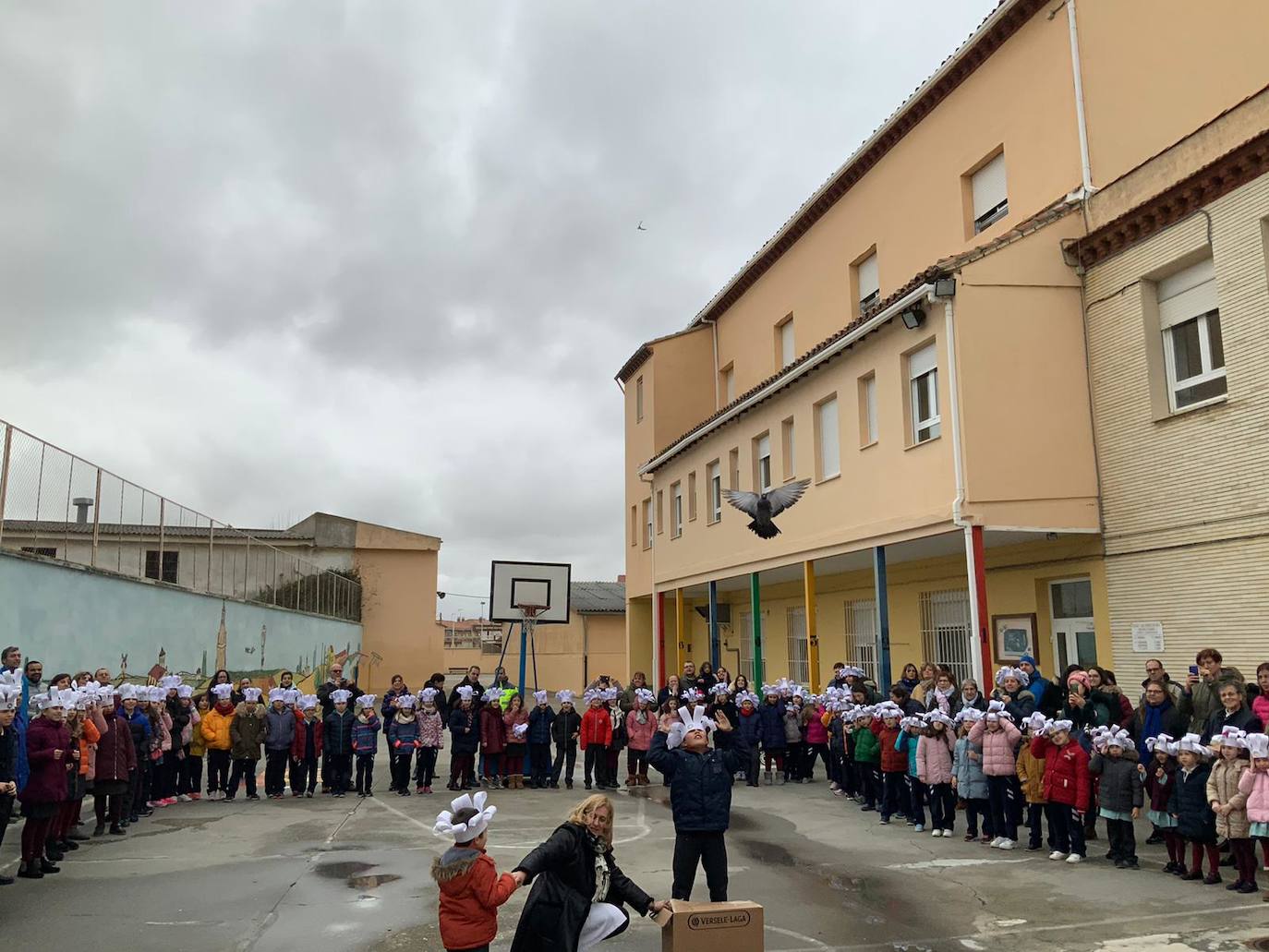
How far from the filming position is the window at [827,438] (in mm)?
20469

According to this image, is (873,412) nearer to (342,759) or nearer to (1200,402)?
(1200,402)

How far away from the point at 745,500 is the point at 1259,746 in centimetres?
1393

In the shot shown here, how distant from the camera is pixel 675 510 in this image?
101 feet

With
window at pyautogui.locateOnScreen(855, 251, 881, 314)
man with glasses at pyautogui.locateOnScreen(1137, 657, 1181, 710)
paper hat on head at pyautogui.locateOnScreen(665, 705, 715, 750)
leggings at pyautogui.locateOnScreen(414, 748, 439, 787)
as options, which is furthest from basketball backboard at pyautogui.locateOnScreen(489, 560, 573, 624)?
paper hat on head at pyautogui.locateOnScreen(665, 705, 715, 750)

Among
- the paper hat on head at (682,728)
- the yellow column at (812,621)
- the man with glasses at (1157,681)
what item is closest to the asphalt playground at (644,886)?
the paper hat on head at (682,728)

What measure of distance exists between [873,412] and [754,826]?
8547 mm

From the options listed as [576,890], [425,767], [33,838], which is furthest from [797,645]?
[576,890]

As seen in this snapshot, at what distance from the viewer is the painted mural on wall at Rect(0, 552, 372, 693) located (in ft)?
48.6

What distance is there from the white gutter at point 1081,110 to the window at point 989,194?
2.18m

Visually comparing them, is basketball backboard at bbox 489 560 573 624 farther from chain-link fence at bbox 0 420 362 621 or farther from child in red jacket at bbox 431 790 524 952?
child in red jacket at bbox 431 790 524 952

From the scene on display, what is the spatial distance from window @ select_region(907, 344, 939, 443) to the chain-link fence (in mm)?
14008

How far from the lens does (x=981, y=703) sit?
1261 centimetres

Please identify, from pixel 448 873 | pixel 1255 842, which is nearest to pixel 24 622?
pixel 448 873

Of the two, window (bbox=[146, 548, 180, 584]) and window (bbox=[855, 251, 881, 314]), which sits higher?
window (bbox=[855, 251, 881, 314])
